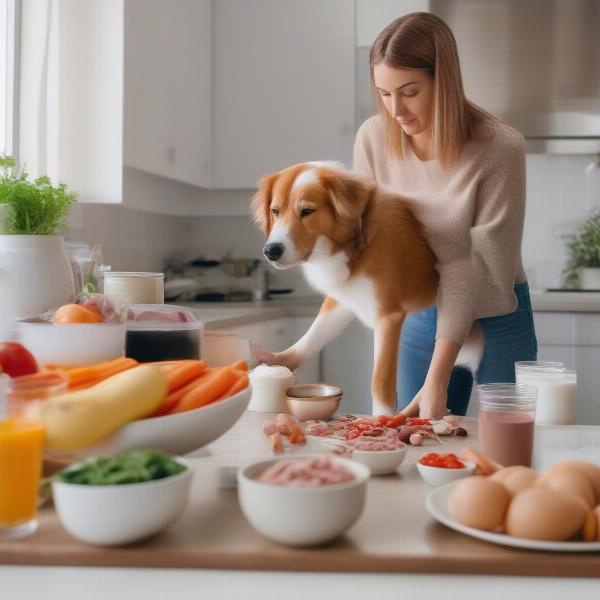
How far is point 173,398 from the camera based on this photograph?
3.10 ft

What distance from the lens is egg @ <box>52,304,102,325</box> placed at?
1.11 meters

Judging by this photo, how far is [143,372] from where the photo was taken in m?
0.90

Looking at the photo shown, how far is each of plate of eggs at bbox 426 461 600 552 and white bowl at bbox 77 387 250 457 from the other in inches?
10.0

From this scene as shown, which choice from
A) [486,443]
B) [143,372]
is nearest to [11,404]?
[143,372]

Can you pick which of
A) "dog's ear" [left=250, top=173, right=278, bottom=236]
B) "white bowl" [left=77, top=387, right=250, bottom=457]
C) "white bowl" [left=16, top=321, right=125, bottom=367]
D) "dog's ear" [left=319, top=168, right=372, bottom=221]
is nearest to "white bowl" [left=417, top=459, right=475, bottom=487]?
"white bowl" [left=77, top=387, right=250, bottom=457]

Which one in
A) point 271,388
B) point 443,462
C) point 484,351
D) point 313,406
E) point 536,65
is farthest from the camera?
point 536,65

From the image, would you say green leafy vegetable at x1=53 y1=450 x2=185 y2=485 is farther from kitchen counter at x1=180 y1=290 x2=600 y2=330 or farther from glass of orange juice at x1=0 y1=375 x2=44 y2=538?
kitchen counter at x1=180 y1=290 x2=600 y2=330

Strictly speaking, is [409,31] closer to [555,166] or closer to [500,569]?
[500,569]

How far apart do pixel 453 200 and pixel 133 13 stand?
1638 millimetres

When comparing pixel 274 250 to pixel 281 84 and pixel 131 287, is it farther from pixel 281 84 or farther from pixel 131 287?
pixel 281 84

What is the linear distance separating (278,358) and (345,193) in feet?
1.17

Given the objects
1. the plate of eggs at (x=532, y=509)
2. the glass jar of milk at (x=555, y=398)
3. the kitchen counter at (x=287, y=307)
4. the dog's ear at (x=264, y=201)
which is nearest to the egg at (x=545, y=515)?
the plate of eggs at (x=532, y=509)

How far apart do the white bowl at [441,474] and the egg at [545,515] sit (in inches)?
8.1

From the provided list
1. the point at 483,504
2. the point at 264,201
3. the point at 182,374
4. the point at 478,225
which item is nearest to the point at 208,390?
the point at 182,374
